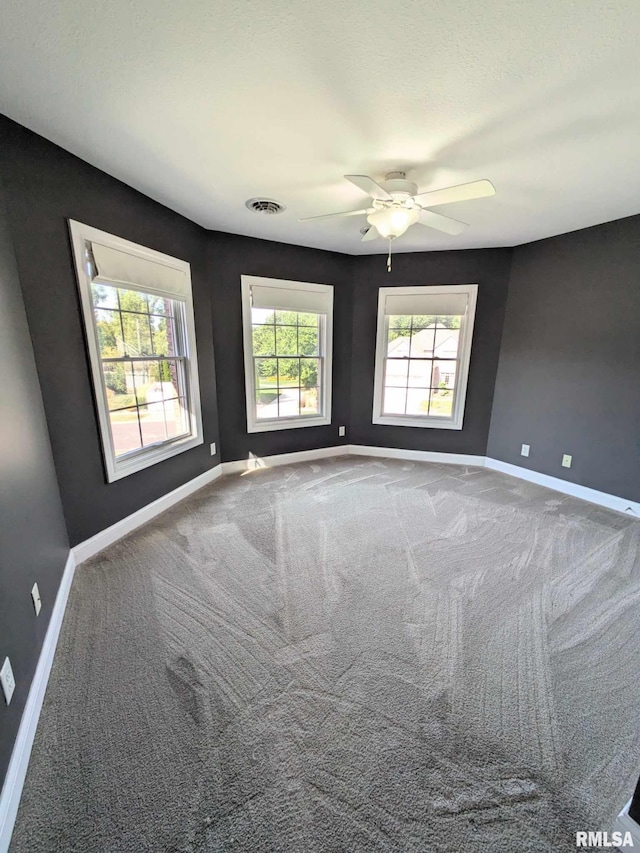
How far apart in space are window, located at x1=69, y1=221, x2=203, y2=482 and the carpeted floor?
0.81 meters

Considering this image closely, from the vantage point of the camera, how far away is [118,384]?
8.46 feet

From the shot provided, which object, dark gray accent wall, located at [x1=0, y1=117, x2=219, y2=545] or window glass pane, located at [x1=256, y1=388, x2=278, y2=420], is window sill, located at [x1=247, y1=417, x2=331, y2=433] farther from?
dark gray accent wall, located at [x1=0, y1=117, x2=219, y2=545]

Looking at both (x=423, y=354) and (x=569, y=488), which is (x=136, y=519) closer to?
(x=423, y=354)

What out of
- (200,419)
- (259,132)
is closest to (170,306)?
(200,419)

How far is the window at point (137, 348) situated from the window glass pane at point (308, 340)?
1291mm

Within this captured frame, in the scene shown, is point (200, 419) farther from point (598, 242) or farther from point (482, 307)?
point (598, 242)

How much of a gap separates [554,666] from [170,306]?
3.61m

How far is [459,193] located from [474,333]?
7.88 feet

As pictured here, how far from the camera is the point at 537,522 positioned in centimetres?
294

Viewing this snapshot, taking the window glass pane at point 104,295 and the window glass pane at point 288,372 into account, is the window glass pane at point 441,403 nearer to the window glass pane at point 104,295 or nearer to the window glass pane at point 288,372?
the window glass pane at point 288,372

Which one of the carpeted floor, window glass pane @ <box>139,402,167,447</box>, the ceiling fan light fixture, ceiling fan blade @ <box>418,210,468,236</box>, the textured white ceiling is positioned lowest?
the carpeted floor

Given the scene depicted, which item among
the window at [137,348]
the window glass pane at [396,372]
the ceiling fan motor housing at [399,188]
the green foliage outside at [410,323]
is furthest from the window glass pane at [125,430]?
the green foliage outside at [410,323]

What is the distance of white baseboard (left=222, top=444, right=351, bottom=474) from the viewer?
398cm

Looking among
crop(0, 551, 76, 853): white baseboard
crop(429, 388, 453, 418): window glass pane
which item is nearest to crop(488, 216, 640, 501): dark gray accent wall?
crop(429, 388, 453, 418): window glass pane
